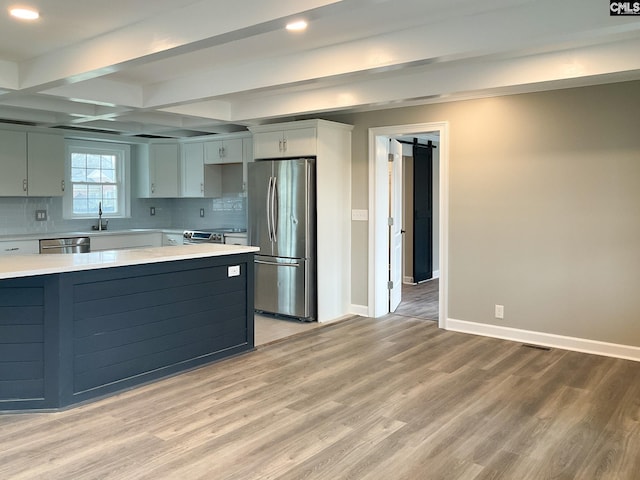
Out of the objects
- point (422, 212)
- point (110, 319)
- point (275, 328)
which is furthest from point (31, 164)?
point (422, 212)

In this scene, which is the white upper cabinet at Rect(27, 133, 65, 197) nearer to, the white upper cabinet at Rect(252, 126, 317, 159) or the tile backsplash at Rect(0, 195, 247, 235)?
the tile backsplash at Rect(0, 195, 247, 235)

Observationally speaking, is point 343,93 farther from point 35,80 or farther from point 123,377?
point 123,377

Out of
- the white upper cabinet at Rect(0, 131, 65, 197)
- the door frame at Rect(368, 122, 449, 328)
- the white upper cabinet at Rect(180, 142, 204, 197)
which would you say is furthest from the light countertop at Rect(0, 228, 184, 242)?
the door frame at Rect(368, 122, 449, 328)

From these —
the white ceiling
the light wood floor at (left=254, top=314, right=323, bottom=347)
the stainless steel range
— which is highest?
the white ceiling

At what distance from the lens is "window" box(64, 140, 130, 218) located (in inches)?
291

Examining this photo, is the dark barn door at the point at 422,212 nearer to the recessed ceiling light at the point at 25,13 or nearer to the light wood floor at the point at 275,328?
the light wood floor at the point at 275,328

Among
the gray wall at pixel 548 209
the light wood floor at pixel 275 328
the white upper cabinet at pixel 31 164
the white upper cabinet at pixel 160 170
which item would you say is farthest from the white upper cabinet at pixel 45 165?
the gray wall at pixel 548 209

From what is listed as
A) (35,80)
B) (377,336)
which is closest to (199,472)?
(377,336)

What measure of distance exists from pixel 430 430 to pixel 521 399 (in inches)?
33.6

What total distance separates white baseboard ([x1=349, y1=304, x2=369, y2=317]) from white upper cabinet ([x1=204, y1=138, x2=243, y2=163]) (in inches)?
93.4

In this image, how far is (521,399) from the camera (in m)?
3.64

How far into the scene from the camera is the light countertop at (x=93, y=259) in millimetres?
3270

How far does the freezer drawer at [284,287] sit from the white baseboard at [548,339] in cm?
149

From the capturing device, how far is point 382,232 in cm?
606
